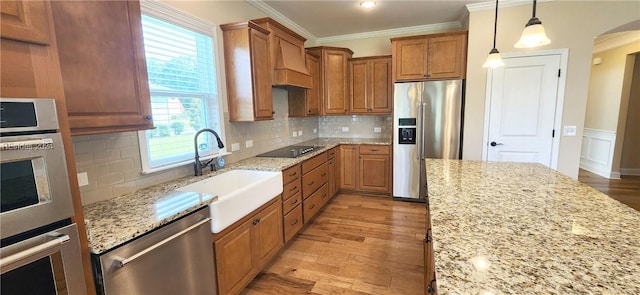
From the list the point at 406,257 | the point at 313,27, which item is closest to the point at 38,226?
the point at 406,257

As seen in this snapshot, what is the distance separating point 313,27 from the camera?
4199mm

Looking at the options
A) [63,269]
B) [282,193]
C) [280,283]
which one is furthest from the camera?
[282,193]

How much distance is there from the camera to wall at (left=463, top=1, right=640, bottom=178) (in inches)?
121

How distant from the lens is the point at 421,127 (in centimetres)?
384

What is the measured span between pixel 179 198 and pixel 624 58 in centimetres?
721

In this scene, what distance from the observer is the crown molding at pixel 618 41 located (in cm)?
458

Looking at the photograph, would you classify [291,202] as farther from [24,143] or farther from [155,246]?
[24,143]

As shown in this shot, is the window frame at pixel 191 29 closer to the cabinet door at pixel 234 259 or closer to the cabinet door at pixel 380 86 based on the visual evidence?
the cabinet door at pixel 234 259

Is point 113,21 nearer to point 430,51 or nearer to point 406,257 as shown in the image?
point 406,257

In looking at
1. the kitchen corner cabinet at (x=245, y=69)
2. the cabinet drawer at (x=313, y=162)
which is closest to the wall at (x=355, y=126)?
the cabinet drawer at (x=313, y=162)

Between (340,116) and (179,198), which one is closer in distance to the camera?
(179,198)

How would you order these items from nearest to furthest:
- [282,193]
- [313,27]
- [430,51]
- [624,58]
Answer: [282,193] < [430,51] < [313,27] < [624,58]

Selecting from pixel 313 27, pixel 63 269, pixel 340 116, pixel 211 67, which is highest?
pixel 313 27

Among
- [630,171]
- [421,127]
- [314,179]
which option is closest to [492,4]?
[421,127]
